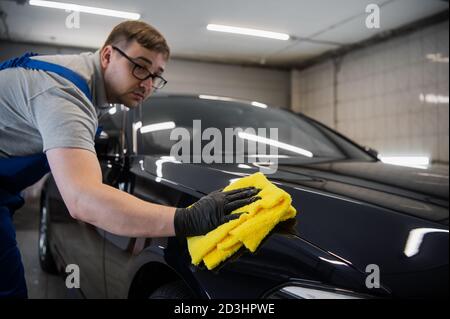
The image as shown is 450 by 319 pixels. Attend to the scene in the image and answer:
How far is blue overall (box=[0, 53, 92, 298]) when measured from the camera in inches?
35.6

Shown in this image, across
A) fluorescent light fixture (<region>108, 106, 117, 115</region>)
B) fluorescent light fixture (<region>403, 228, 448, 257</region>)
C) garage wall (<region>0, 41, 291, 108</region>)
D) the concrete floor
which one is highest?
garage wall (<region>0, 41, 291, 108</region>)

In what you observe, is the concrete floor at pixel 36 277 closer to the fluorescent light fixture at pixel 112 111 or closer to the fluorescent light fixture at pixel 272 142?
the fluorescent light fixture at pixel 112 111

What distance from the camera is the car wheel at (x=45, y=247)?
7.20 ft

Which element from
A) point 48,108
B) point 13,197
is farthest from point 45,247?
point 48,108

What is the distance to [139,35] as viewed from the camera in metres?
0.87

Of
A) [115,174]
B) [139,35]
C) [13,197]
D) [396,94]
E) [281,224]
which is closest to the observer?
[281,224]

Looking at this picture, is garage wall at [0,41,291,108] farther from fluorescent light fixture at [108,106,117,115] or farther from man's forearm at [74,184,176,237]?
man's forearm at [74,184,176,237]

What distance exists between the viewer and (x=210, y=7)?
132 centimetres

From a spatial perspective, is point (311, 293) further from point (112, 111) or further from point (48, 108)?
point (112, 111)

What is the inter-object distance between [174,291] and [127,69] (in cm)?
54

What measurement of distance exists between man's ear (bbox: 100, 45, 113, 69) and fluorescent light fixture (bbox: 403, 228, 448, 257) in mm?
747
